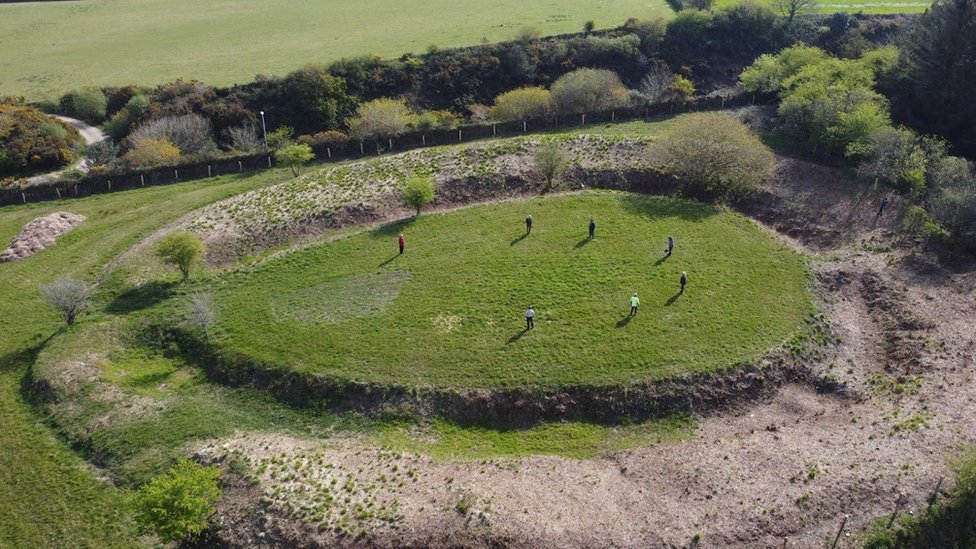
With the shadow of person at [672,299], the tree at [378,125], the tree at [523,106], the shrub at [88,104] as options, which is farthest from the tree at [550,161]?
the shrub at [88,104]

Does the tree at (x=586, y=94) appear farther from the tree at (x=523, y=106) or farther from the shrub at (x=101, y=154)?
the shrub at (x=101, y=154)

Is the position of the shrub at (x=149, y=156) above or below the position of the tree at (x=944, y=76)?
below

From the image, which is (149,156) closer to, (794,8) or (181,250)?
(181,250)

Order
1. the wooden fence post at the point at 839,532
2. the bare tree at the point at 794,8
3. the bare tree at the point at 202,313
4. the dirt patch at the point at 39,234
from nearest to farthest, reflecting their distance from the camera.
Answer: the wooden fence post at the point at 839,532
the bare tree at the point at 202,313
the dirt patch at the point at 39,234
the bare tree at the point at 794,8

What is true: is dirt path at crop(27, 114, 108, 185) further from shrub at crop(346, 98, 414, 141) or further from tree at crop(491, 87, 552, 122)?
tree at crop(491, 87, 552, 122)

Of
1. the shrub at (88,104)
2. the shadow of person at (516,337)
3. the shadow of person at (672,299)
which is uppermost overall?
the shrub at (88,104)

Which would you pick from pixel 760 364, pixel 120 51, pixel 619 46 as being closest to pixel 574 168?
pixel 760 364

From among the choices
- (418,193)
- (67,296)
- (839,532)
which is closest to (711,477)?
(839,532)
